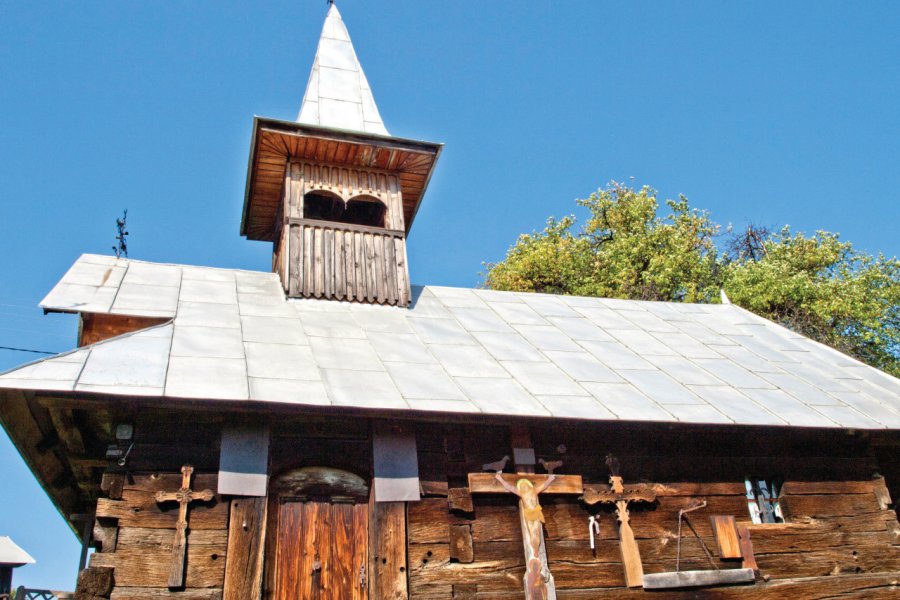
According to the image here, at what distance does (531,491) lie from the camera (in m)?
8.46

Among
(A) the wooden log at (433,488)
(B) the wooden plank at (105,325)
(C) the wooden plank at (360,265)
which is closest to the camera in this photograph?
(A) the wooden log at (433,488)

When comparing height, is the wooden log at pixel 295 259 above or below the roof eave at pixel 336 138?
below

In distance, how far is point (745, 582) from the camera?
884 cm

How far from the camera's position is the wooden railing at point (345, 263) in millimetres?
11102

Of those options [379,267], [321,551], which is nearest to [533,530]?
[321,551]

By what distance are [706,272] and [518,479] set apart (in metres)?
18.2

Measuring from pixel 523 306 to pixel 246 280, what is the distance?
13.6 feet

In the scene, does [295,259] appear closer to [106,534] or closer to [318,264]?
[318,264]

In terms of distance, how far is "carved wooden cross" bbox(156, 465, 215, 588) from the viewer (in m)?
7.00

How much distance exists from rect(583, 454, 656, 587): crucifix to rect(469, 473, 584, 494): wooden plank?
17cm

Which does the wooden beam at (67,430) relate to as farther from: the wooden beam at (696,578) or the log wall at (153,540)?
the wooden beam at (696,578)

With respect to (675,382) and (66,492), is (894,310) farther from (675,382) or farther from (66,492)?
(66,492)

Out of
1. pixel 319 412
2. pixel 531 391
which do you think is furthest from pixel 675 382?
pixel 319 412

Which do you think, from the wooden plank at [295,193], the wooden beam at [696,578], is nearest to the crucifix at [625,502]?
the wooden beam at [696,578]
